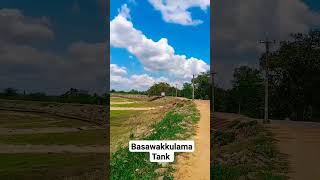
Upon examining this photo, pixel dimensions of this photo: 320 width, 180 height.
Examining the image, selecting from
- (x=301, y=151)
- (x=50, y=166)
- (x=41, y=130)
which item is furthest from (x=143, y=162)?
(x=301, y=151)

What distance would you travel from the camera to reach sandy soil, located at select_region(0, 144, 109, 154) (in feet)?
35.8

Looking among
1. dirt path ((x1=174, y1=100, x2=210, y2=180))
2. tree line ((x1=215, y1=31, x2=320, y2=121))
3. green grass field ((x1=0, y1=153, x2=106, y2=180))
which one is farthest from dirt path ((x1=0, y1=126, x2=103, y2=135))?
tree line ((x1=215, y1=31, x2=320, y2=121))

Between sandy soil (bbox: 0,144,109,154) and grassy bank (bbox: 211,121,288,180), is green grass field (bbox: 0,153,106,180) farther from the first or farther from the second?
grassy bank (bbox: 211,121,288,180)

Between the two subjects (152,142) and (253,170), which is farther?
(253,170)

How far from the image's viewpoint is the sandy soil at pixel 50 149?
1091 centimetres

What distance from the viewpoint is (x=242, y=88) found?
47125 mm

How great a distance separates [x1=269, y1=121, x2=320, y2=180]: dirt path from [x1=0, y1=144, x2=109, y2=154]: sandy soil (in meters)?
4.42

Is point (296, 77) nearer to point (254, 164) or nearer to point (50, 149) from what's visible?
point (254, 164)

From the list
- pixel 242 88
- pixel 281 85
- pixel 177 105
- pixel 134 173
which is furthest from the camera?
pixel 242 88

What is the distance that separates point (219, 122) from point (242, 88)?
1694 centimetres

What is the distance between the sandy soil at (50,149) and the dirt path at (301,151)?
14.5 feet

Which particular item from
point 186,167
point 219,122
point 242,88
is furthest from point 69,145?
point 242,88

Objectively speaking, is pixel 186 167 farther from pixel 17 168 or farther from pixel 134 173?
pixel 17 168

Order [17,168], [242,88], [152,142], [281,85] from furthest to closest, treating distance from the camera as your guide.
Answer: [242,88], [281,85], [17,168], [152,142]
